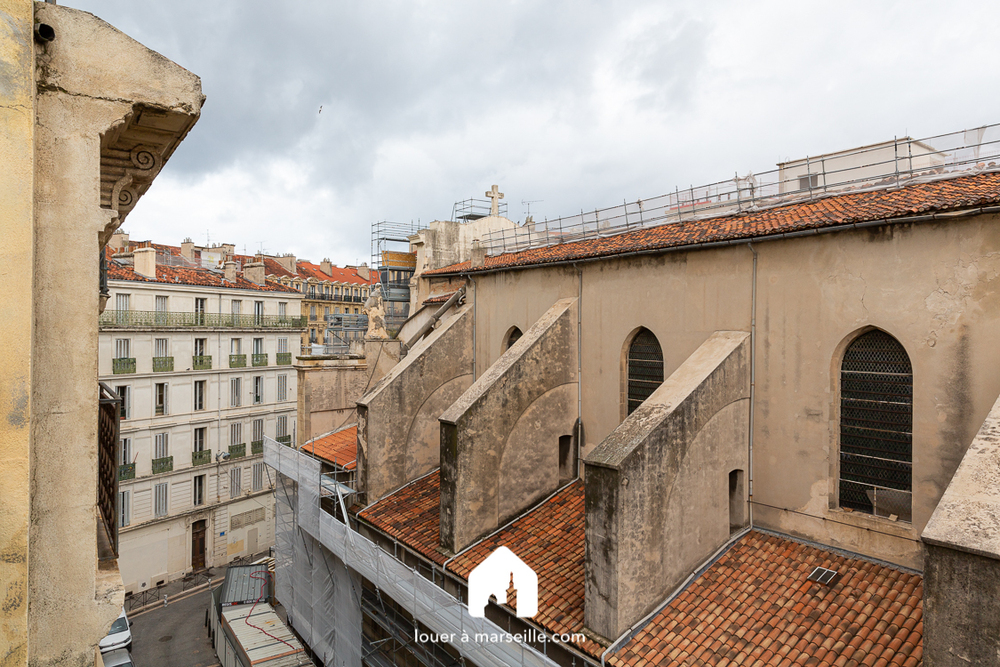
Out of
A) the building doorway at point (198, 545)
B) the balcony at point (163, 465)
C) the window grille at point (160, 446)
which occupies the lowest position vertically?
the building doorway at point (198, 545)

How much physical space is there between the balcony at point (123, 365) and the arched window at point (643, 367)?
75.3 ft

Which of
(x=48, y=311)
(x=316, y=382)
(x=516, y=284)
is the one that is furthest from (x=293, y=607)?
(x=48, y=311)

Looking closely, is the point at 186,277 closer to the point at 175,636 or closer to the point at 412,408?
the point at 175,636

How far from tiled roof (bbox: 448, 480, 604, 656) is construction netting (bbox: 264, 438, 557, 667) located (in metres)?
0.65

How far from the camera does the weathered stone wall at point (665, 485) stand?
864 centimetres

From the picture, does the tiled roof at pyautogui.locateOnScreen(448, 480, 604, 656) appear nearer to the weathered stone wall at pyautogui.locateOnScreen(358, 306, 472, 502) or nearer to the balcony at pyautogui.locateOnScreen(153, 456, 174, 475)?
the weathered stone wall at pyautogui.locateOnScreen(358, 306, 472, 502)

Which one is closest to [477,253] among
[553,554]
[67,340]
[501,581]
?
[553,554]

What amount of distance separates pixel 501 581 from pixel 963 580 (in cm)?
719

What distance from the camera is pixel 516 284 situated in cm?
1577

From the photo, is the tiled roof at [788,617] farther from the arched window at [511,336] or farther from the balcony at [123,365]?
the balcony at [123,365]

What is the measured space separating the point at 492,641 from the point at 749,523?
481 cm

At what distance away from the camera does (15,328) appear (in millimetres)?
2877

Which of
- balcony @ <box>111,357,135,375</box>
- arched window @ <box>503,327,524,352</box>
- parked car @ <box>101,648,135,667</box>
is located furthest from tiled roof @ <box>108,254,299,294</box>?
arched window @ <box>503,327,524,352</box>

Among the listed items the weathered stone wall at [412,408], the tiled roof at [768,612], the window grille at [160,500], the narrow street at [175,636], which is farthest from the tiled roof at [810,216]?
the window grille at [160,500]
